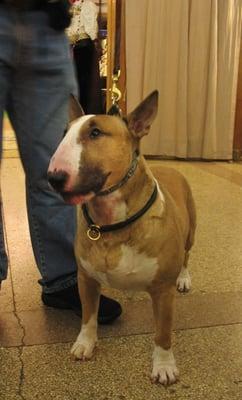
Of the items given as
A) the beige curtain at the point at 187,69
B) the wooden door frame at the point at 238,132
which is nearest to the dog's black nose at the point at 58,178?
the beige curtain at the point at 187,69

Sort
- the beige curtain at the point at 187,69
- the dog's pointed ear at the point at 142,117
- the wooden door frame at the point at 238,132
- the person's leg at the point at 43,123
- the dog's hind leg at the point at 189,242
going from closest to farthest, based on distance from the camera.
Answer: the dog's pointed ear at the point at 142,117 < the person's leg at the point at 43,123 < the dog's hind leg at the point at 189,242 < the beige curtain at the point at 187,69 < the wooden door frame at the point at 238,132

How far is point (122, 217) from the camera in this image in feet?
3.30

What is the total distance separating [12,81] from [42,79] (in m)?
0.07

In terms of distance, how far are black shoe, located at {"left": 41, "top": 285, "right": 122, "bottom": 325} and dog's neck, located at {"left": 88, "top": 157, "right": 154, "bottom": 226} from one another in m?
0.38

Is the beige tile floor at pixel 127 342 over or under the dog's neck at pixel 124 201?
under

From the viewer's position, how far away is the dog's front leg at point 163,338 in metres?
1.06

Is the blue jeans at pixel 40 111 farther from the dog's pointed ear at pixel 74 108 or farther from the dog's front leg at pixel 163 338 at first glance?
the dog's front leg at pixel 163 338

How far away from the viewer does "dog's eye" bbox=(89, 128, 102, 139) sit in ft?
2.92

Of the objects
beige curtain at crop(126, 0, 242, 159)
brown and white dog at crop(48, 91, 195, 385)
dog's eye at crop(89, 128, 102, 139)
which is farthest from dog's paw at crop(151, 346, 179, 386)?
beige curtain at crop(126, 0, 242, 159)

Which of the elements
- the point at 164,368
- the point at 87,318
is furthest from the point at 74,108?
the point at 164,368

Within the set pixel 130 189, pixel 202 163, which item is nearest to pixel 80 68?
pixel 202 163

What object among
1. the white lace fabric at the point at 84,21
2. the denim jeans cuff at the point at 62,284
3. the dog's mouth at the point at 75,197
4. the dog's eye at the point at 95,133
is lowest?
the denim jeans cuff at the point at 62,284

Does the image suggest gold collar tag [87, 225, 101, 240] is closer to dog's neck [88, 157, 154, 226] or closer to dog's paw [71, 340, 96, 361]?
dog's neck [88, 157, 154, 226]

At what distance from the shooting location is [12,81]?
3.71 feet
